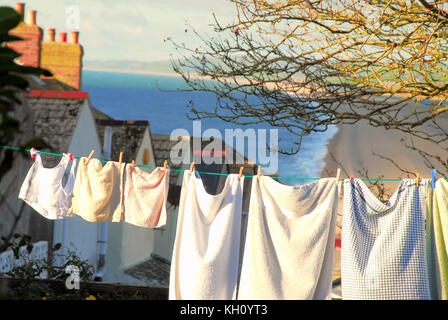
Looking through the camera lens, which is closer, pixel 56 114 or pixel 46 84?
pixel 56 114

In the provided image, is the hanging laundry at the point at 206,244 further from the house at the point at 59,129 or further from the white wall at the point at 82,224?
the white wall at the point at 82,224

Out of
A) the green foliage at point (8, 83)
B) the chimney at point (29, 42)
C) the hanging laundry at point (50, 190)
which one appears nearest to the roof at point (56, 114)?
the chimney at point (29, 42)

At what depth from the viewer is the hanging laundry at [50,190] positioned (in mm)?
6449

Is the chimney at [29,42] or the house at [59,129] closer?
the house at [59,129]

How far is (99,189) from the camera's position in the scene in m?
6.18

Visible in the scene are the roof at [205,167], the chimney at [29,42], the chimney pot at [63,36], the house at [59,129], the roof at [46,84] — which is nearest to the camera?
the house at [59,129]

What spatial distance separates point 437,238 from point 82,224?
9.11 meters

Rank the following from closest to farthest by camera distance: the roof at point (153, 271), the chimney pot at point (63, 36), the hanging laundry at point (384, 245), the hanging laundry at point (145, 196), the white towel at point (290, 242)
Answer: the hanging laundry at point (384, 245) → the white towel at point (290, 242) → the hanging laundry at point (145, 196) → the roof at point (153, 271) → the chimney pot at point (63, 36)

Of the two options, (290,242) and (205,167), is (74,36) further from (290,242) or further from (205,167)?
(290,242)

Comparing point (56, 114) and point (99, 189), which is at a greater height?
point (56, 114)

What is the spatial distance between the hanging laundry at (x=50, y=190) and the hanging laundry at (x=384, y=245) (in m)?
2.94

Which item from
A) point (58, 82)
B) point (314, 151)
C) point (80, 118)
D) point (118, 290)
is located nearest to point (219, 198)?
point (118, 290)

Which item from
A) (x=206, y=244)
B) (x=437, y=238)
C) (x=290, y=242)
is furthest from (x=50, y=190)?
(x=437, y=238)

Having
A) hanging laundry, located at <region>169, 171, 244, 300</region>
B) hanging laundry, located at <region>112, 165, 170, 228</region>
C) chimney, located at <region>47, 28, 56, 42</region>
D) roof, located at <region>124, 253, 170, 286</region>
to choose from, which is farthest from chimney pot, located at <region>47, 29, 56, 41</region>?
hanging laundry, located at <region>169, 171, 244, 300</region>
